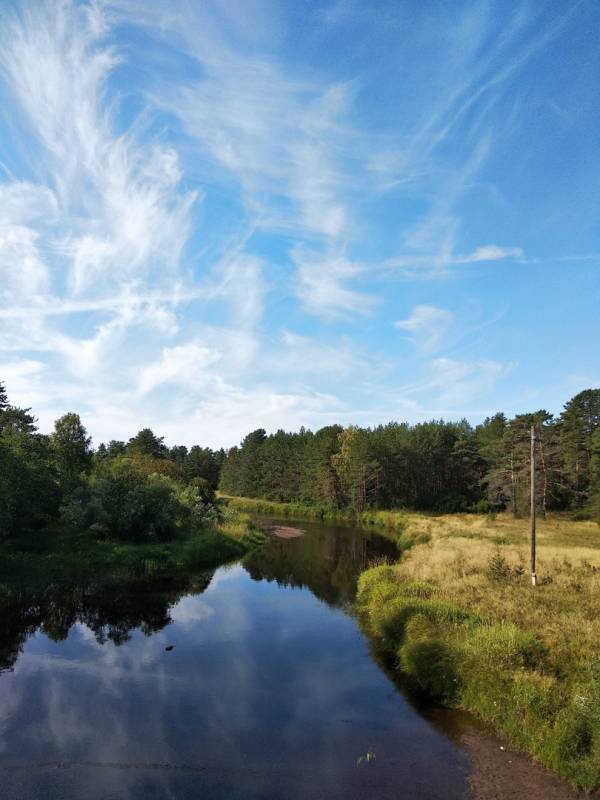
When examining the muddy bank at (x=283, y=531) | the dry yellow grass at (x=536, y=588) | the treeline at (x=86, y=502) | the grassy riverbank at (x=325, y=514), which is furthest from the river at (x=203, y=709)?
the grassy riverbank at (x=325, y=514)

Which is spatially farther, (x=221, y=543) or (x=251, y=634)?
(x=221, y=543)

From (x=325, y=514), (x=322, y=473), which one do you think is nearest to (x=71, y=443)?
(x=325, y=514)

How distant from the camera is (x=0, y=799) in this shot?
41.4 feet

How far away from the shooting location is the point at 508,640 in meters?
18.9

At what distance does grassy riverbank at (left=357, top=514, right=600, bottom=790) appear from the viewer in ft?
47.4

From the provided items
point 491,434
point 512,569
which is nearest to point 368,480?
point 491,434

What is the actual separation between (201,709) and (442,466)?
320 ft

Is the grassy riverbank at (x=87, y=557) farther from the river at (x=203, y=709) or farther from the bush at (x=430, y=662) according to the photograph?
the bush at (x=430, y=662)

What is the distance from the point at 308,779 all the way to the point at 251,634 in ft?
48.1

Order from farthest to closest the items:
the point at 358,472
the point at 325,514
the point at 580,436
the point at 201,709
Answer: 1. the point at 325,514
2. the point at 358,472
3. the point at 580,436
4. the point at 201,709

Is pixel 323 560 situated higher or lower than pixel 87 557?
lower

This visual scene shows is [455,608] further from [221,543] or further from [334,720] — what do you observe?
[221,543]

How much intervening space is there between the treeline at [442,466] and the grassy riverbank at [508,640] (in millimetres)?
Answer: 43114

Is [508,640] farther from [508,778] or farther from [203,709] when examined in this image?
[203,709]
